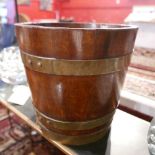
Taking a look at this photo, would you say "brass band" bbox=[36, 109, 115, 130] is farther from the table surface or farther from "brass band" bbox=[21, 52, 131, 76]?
"brass band" bbox=[21, 52, 131, 76]

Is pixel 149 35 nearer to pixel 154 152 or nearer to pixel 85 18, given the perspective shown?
pixel 85 18

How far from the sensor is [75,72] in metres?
0.58

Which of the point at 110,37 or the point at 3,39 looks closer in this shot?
the point at 110,37

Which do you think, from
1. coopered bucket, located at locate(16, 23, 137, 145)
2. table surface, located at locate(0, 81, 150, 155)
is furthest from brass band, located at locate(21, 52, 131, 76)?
table surface, located at locate(0, 81, 150, 155)

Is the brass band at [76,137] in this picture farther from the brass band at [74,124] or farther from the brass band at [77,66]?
the brass band at [77,66]

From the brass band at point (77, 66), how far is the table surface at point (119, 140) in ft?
1.09

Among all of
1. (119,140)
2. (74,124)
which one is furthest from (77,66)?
(119,140)

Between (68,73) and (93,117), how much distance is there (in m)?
0.21

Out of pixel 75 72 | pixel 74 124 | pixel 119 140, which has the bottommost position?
pixel 119 140

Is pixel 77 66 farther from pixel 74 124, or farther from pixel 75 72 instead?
pixel 74 124

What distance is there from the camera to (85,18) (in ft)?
12.3

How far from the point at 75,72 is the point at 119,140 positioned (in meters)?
0.40

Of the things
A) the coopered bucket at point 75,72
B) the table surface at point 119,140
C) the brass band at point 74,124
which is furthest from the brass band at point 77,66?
the table surface at point 119,140

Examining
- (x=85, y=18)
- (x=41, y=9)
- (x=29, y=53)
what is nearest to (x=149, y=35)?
(x=85, y=18)
